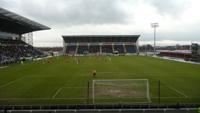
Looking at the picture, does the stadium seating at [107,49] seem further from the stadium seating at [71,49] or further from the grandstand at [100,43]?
the stadium seating at [71,49]

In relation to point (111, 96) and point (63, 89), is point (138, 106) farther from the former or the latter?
point (63, 89)

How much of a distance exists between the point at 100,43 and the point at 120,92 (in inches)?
5287

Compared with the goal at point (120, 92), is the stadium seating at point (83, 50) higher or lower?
higher

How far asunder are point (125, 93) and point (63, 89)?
6.69 meters

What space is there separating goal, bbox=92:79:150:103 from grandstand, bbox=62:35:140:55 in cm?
12396

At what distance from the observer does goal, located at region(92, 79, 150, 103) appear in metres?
25.4

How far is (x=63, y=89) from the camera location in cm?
3103

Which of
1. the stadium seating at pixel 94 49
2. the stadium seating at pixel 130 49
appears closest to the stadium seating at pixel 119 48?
the stadium seating at pixel 130 49

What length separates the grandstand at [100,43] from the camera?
156875 mm

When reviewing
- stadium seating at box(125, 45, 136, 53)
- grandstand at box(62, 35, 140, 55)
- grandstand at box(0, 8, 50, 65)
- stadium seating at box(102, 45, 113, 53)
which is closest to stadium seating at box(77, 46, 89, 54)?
grandstand at box(62, 35, 140, 55)

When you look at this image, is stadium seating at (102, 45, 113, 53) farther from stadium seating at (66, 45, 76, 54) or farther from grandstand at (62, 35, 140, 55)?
stadium seating at (66, 45, 76, 54)

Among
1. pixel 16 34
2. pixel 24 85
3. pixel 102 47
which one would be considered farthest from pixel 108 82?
pixel 102 47

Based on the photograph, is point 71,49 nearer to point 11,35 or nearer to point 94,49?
point 94,49

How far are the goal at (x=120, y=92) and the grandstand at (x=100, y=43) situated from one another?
124 meters
